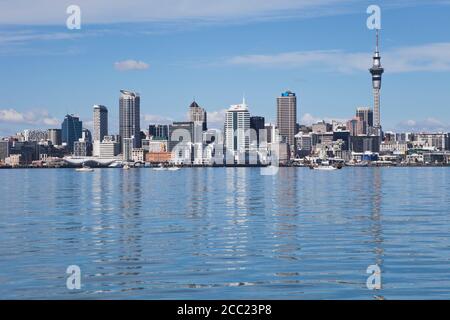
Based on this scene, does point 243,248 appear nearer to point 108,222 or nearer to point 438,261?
point 438,261

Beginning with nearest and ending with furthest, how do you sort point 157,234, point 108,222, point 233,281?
point 233,281, point 157,234, point 108,222

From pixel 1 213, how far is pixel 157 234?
66.4 ft

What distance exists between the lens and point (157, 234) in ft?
130

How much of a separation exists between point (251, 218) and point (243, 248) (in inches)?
633

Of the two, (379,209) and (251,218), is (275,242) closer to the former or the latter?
(251,218)

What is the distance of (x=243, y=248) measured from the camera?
33438 mm

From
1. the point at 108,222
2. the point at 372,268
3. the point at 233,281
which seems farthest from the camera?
the point at 108,222
